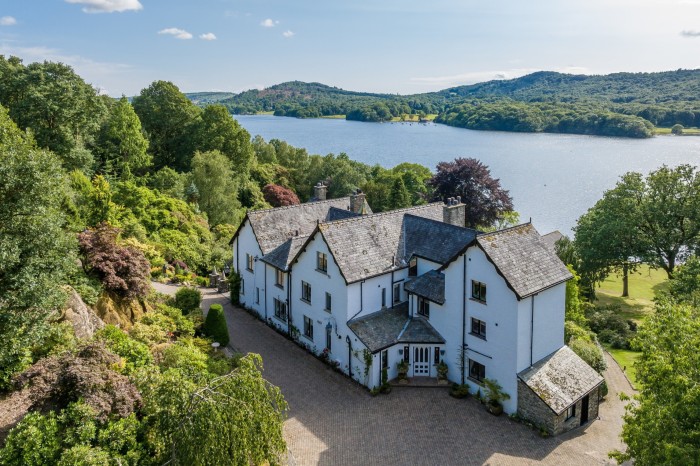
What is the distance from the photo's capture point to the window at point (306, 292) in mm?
30531

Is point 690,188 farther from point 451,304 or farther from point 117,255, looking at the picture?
point 117,255

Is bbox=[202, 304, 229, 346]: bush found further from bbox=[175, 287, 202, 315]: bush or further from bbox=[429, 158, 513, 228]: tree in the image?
bbox=[429, 158, 513, 228]: tree

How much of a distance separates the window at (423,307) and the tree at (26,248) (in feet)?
58.8

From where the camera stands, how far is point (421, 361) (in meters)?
27.6

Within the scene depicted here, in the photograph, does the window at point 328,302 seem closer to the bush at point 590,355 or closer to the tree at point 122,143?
the bush at point 590,355

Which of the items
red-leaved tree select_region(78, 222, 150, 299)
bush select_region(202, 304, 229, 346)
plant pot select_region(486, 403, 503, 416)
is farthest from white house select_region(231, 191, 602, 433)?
red-leaved tree select_region(78, 222, 150, 299)

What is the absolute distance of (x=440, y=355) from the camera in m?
27.3

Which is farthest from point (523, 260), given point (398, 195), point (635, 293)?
point (398, 195)

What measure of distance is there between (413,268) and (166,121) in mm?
52040

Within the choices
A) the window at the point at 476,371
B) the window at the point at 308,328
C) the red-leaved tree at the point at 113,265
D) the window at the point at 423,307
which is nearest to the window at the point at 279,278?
the window at the point at 308,328

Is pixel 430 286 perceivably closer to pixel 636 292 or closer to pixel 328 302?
pixel 328 302

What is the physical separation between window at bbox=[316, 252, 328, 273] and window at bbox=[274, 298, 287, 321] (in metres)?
5.05

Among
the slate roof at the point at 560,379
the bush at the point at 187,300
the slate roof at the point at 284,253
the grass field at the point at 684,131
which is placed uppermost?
the grass field at the point at 684,131

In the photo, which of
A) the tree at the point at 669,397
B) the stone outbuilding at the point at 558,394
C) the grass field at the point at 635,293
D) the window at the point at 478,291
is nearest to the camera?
the tree at the point at 669,397
